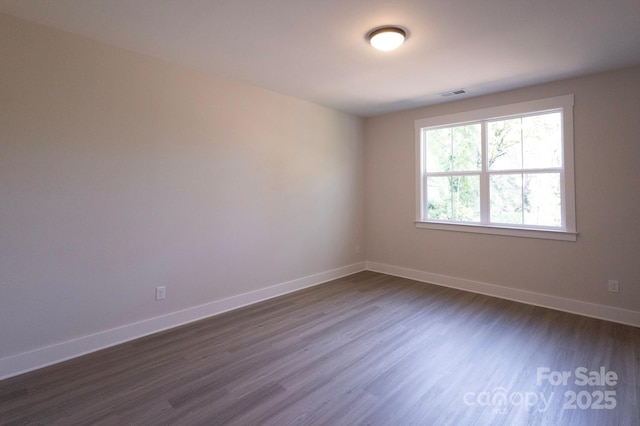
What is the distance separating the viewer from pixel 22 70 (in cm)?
221

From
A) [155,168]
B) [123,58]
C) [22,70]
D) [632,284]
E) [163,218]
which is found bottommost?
[632,284]

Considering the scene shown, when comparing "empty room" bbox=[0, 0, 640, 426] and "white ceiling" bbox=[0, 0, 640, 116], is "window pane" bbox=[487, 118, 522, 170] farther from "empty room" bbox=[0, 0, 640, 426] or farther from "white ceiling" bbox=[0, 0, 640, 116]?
"white ceiling" bbox=[0, 0, 640, 116]

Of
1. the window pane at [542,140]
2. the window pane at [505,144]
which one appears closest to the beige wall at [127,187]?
the window pane at [505,144]

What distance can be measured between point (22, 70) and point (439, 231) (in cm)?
460

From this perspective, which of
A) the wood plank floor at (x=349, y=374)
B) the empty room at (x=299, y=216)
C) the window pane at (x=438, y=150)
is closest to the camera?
the wood plank floor at (x=349, y=374)

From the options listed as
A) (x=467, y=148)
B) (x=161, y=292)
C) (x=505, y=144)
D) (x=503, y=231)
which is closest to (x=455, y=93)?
(x=467, y=148)

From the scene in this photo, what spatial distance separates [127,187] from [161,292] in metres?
1.02

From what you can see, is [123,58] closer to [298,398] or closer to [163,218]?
[163,218]

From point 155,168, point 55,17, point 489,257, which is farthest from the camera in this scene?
point 489,257

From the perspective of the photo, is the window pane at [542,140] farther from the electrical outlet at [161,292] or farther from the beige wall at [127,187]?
the electrical outlet at [161,292]

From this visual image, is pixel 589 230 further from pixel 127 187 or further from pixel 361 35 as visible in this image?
pixel 127 187

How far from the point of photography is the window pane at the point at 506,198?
3.73 meters

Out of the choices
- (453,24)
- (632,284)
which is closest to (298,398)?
(453,24)

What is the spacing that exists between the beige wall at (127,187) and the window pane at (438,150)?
191 centimetres
